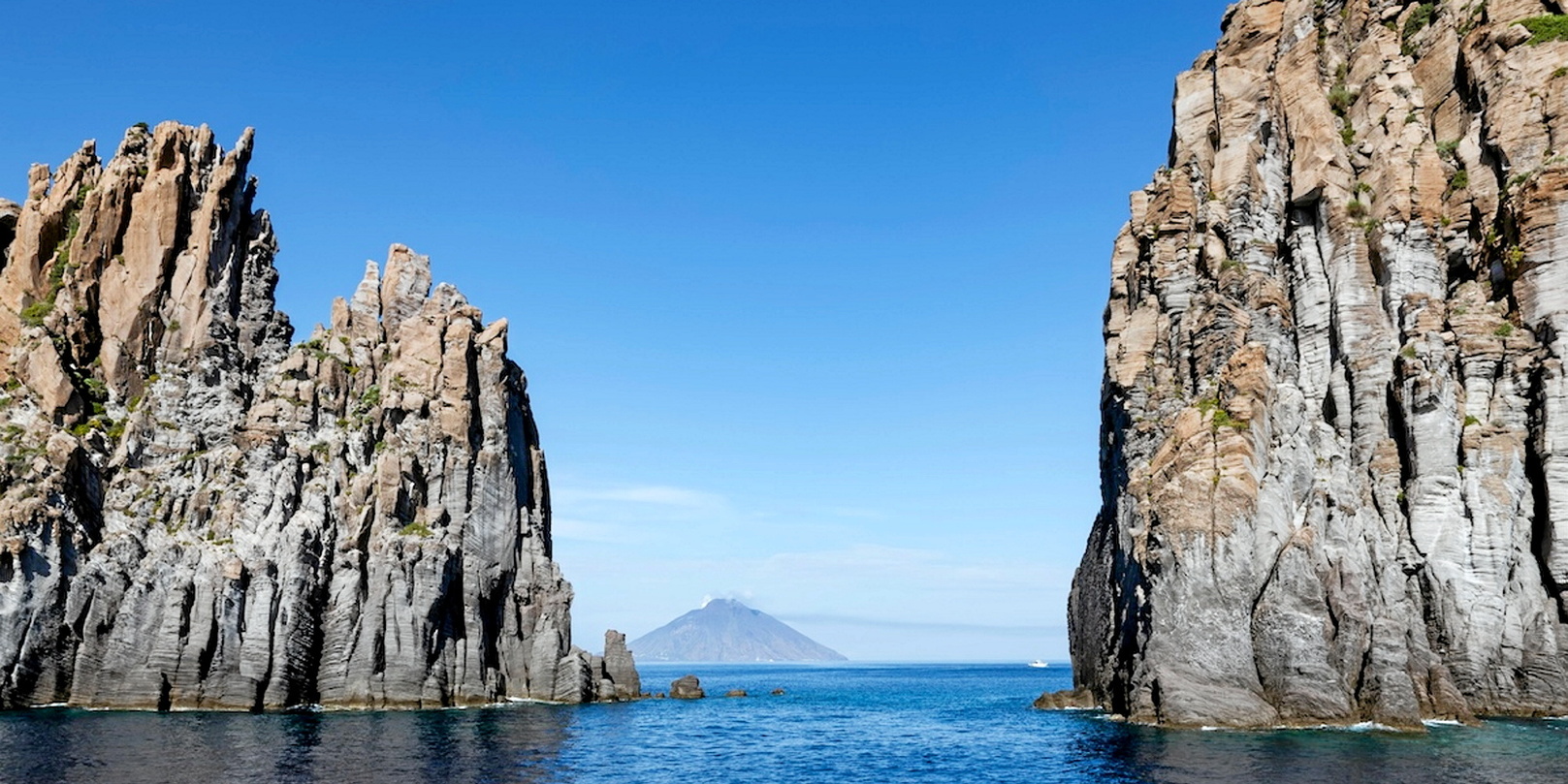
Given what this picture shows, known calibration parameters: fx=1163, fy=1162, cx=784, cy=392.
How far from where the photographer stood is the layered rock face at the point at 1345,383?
71.8 meters

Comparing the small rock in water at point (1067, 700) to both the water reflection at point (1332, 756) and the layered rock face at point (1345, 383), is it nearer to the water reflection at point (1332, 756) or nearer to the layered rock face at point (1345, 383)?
the layered rock face at point (1345, 383)

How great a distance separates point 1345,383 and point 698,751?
54582 mm

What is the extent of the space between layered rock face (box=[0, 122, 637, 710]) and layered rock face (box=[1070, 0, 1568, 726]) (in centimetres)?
5558

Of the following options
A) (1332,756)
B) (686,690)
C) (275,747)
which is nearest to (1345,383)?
(1332,756)

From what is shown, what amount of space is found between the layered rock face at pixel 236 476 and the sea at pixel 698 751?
6198 millimetres

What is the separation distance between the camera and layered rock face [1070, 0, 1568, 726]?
2827 inches

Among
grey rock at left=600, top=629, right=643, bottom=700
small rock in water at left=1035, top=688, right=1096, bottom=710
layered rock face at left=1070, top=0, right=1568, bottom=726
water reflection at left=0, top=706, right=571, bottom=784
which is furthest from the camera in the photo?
grey rock at left=600, top=629, right=643, bottom=700

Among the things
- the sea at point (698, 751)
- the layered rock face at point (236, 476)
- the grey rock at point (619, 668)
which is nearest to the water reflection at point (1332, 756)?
the sea at point (698, 751)

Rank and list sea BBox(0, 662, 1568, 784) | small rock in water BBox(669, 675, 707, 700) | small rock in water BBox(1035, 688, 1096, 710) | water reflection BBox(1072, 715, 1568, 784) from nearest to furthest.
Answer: water reflection BBox(1072, 715, 1568, 784) → sea BBox(0, 662, 1568, 784) → small rock in water BBox(1035, 688, 1096, 710) → small rock in water BBox(669, 675, 707, 700)

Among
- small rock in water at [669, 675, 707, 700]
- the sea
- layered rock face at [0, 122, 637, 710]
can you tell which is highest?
layered rock face at [0, 122, 637, 710]

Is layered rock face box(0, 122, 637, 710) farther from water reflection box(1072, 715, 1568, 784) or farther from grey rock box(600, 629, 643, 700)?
water reflection box(1072, 715, 1568, 784)

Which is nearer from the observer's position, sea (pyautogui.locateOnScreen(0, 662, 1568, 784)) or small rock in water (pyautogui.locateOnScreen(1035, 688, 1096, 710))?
sea (pyautogui.locateOnScreen(0, 662, 1568, 784))

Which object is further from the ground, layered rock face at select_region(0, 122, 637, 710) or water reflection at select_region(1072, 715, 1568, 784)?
layered rock face at select_region(0, 122, 637, 710)

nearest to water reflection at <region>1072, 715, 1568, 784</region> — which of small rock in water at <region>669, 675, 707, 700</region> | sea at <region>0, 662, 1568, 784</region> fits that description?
sea at <region>0, 662, 1568, 784</region>
